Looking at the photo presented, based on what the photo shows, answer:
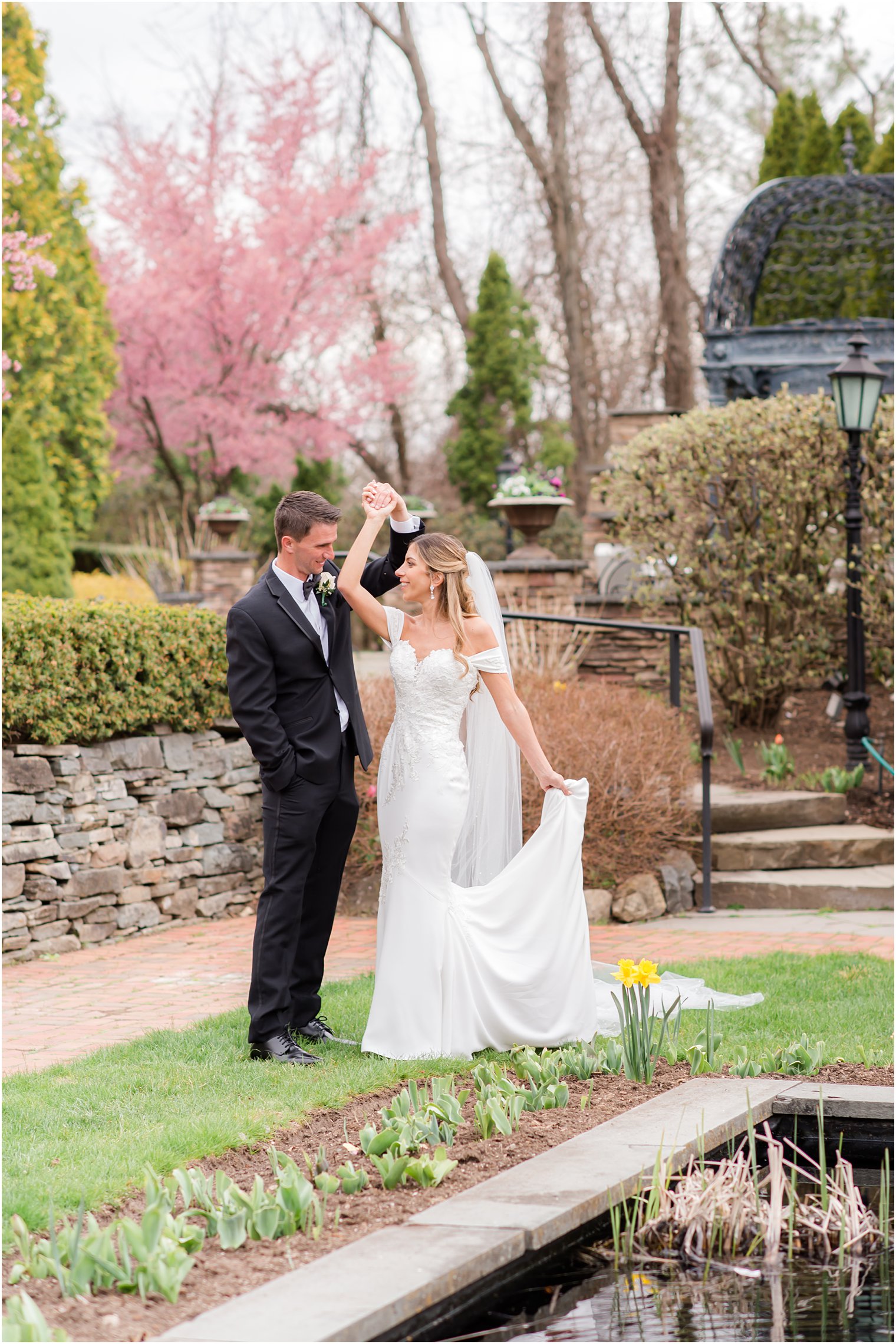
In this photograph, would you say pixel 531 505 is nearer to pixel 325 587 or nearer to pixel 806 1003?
pixel 806 1003

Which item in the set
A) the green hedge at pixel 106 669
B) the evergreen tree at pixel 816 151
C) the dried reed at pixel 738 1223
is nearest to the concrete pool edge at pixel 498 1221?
the dried reed at pixel 738 1223

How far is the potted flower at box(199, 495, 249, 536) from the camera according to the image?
1789cm

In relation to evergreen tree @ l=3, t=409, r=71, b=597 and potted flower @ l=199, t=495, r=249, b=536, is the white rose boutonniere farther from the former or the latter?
potted flower @ l=199, t=495, r=249, b=536

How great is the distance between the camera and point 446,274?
2173 cm

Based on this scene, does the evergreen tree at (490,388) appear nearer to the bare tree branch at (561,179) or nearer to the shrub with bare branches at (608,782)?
the bare tree branch at (561,179)

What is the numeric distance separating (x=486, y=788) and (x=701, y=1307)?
2578mm

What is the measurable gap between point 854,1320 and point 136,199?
20879 millimetres

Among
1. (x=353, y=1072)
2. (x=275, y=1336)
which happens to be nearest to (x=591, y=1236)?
(x=275, y=1336)

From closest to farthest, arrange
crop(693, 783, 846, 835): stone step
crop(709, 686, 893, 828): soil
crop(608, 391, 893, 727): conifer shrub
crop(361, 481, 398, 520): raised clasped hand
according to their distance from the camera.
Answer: crop(361, 481, 398, 520): raised clasped hand → crop(693, 783, 846, 835): stone step → crop(709, 686, 893, 828): soil → crop(608, 391, 893, 727): conifer shrub

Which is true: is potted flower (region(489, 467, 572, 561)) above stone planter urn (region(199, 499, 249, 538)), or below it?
below

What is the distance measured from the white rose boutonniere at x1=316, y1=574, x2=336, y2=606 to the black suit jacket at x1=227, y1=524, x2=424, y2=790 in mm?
26

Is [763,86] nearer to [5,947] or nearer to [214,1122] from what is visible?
[5,947]

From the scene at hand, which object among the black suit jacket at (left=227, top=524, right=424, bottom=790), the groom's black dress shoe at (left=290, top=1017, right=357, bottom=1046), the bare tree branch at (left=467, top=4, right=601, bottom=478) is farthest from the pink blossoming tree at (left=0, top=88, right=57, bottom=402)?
the bare tree branch at (left=467, top=4, right=601, bottom=478)

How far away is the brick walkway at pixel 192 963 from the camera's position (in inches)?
214
